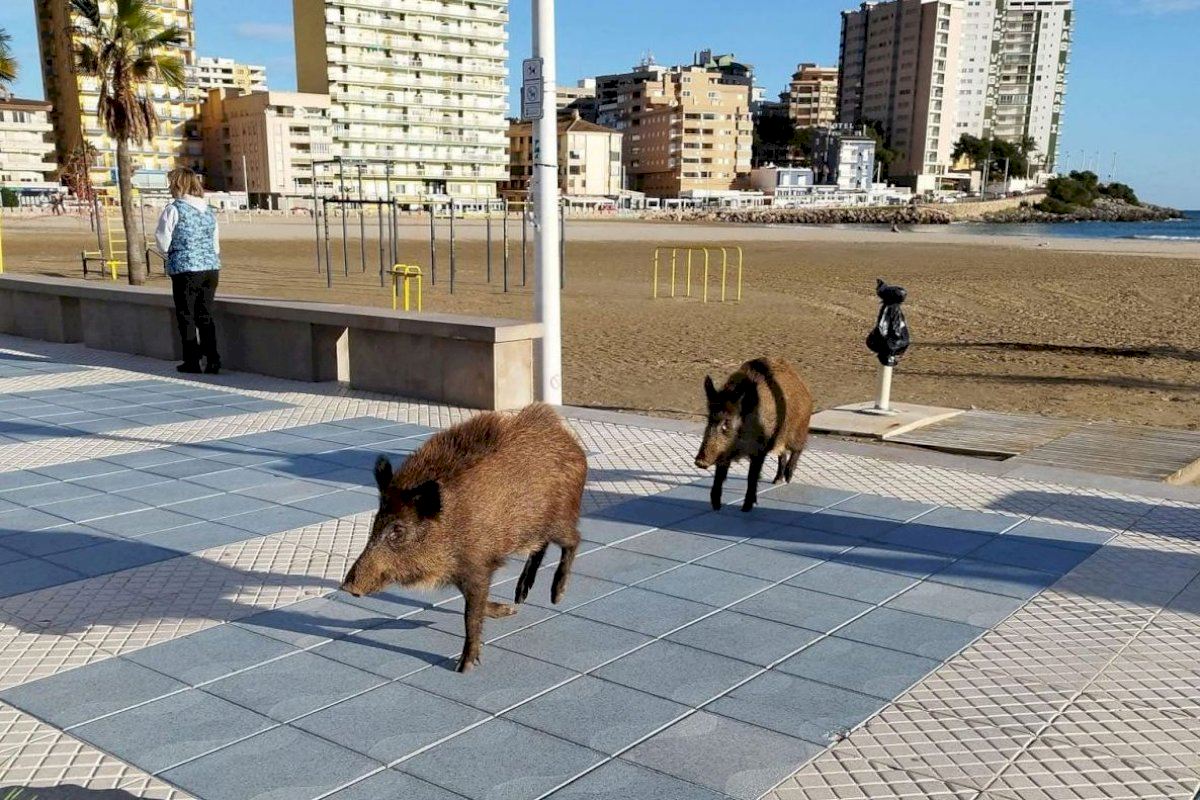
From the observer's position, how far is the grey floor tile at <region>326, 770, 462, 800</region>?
3.12 metres

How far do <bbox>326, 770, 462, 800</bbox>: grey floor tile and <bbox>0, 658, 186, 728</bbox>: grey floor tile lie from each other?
1109 millimetres

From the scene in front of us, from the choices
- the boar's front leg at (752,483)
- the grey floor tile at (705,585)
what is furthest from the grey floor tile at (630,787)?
the boar's front leg at (752,483)

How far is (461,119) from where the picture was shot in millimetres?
101062

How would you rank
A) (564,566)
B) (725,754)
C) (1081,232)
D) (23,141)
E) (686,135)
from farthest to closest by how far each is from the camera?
(686,135) → (1081,232) → (23,141) → (564,566) → (725,754)

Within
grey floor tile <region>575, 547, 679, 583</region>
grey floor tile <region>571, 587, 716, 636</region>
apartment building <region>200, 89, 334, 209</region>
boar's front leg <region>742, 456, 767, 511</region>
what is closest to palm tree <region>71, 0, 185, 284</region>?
boar's front leg <region>742, 456, 767, 511</region>

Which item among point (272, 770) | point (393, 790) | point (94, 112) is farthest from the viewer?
point (94, 112)

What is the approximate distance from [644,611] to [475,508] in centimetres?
119

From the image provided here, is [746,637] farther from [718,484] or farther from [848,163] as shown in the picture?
[848,163]

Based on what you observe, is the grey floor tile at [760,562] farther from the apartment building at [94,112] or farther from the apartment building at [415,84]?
the apartment building at [415,84]

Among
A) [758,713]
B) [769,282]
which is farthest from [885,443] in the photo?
[769,282]

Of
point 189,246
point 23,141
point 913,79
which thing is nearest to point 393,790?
point 189,246

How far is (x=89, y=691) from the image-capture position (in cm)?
384

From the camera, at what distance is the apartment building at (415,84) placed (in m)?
95.7

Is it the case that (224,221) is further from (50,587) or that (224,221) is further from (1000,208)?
(1000,208)
